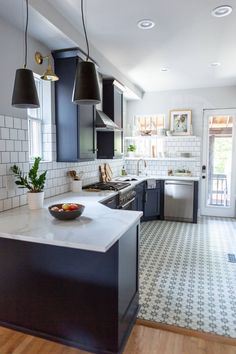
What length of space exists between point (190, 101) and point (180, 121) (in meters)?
0.47

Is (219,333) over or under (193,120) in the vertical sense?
under

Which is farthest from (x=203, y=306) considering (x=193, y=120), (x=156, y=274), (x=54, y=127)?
(x=193, y=120)

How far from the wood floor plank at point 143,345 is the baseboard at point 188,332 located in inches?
1.2

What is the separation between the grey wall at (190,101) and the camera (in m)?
5.49

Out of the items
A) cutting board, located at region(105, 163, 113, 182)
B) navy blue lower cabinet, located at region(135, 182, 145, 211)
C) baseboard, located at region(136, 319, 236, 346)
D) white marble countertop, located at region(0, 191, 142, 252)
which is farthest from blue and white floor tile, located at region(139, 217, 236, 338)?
cutting board, located at region(105, 163, 113, 182)

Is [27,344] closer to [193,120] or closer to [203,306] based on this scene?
[203,306]

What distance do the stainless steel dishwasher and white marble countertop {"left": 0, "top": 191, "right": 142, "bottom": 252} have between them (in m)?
2.98

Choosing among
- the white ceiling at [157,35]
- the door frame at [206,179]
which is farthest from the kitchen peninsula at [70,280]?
the door frame at [206,179]

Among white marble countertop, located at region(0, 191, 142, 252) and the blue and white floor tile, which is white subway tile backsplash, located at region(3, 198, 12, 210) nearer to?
white marble countertop, located at region(0, 191, 142, 252)

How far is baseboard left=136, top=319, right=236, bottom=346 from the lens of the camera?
2002mm

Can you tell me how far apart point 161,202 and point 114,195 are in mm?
2245

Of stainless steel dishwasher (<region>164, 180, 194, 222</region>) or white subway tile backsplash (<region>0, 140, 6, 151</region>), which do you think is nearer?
white subway tile backsplash (<region>0, 140, 6, 151</region>)

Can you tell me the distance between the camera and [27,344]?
6.24 ft

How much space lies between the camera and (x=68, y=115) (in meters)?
3.10
